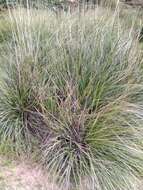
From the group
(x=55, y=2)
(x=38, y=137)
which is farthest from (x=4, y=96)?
(x=55, y=2)

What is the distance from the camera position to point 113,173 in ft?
9.81

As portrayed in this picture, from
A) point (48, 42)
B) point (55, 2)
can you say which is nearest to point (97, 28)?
point (48, 42)

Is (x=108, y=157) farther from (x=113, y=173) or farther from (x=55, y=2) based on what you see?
(x=55, y=2)

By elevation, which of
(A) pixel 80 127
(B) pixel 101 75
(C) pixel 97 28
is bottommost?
(A) pixel 80 127

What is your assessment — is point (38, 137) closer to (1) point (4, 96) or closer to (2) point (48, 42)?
(1) point (4, 96)

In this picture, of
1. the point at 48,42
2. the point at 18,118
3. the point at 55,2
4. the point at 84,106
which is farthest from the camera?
the point at 55,2

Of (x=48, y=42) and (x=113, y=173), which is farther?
(x=48, y=42)

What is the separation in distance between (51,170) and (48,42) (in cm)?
126

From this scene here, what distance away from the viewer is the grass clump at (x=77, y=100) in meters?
3.05

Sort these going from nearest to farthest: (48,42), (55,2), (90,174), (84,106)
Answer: (90,174) < (84,106) < (48,42) < (55,2)

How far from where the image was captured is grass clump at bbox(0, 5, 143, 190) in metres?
3.05

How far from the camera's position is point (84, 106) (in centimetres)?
320

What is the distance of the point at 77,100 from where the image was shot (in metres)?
3.15

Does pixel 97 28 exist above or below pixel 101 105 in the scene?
above
